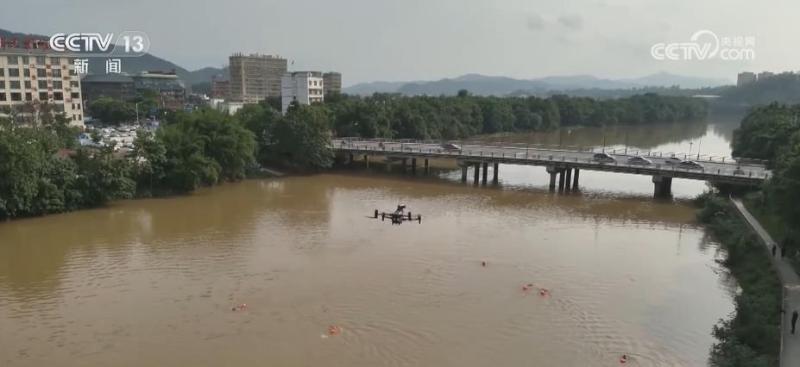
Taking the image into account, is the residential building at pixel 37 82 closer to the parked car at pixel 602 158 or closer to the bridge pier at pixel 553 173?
the bridge pier at pixel 553 173

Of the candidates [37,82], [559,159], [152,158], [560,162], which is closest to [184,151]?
[152,158]

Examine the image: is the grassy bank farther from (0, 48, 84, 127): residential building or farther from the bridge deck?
(0, 48, 84, 127): residential building

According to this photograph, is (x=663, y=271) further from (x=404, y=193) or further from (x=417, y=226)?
(x=404, y=193)

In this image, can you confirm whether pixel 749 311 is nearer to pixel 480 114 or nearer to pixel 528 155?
pixel 528 155

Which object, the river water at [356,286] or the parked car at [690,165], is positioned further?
the parked car at [690,165]

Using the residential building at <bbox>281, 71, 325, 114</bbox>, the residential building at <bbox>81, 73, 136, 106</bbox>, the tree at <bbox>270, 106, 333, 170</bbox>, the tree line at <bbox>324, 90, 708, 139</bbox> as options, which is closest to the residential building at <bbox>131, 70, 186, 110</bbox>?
the residential building at <bbox>81, 73, 136, 106</bbox>

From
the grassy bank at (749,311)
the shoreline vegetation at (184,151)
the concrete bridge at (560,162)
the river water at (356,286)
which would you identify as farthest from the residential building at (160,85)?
the grassy bank at (749,311)

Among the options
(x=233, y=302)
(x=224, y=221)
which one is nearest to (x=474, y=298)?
(x=233, y=302)
